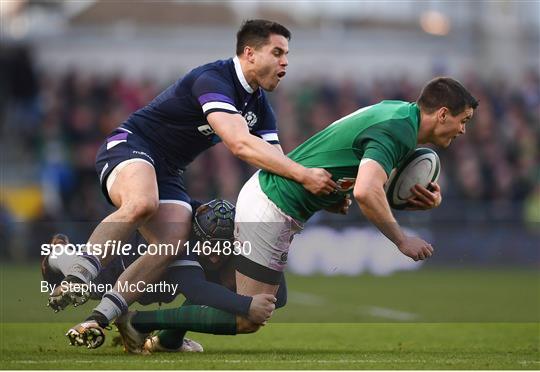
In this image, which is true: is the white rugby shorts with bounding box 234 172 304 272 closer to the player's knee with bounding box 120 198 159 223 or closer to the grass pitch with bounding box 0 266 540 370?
the grass pitch with bounding box 0 266 540 370

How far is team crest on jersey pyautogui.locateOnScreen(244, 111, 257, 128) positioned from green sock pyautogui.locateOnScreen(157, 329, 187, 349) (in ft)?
4.97

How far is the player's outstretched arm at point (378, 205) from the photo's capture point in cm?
722

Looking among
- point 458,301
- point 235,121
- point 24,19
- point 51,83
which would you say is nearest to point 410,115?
point 235,121

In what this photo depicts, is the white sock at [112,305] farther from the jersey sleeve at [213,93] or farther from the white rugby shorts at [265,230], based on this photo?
the jersey sleeve at [213,93]

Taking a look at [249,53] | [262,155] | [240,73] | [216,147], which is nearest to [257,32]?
[249,53]

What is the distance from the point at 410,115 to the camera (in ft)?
25.0

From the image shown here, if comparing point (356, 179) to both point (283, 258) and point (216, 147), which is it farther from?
point (216, 147)

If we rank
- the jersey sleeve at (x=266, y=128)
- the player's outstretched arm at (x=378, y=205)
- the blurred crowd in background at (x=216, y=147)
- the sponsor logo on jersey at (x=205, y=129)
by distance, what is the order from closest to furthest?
the player's outstretched arm at (x=378, y=205), the sponsor logo on jersey at (x=205, y=129), the jersey sleeve at (x=266, y=128), the blurred crowd in background at (x=216, y=147)

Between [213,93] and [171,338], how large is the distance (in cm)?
169

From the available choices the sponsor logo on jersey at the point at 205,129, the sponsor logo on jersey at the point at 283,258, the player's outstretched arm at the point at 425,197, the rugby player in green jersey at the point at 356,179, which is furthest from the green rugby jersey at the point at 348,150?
the sponsor logo on jersey at the point at 205,129

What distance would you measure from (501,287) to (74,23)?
1535 centimetres

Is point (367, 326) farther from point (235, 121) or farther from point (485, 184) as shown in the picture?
point (485, 184)

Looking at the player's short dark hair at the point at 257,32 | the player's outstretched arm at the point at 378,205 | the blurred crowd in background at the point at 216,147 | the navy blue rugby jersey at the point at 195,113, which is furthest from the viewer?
the blurred crowd in background at the point at 216,147

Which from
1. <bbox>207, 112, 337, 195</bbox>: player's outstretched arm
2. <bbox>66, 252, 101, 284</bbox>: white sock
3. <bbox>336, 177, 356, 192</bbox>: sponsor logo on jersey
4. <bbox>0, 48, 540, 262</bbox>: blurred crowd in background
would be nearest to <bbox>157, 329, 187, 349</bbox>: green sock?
<bbox>66, 252, 101, 284</bbox>: white sock
